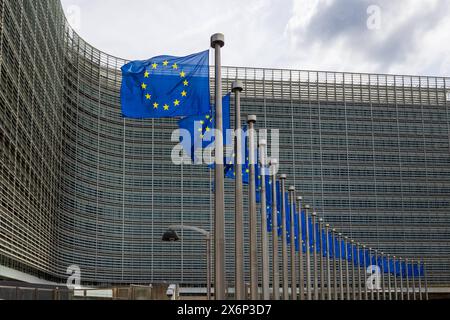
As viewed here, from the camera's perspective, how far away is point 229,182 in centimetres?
11875

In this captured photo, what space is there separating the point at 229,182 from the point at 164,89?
99.1 meters

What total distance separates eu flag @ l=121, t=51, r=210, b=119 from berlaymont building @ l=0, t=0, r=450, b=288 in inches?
2543

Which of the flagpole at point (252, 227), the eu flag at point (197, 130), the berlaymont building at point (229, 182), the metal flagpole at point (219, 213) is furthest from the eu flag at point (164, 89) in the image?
the berlaymont building at point (229, 182)

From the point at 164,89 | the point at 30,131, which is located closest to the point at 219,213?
the point at 164,89

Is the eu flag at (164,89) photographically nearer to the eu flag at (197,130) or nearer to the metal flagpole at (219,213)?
the metal flagpole at (219,213)

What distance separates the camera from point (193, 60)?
810 inches

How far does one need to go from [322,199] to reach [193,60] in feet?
351

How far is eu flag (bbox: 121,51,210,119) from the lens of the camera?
65.0 feet

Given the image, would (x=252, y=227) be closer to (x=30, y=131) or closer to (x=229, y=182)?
(x=30, y=131)

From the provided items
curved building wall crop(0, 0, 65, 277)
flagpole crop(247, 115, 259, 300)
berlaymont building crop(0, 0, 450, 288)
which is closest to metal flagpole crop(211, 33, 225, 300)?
flagpole crop(247, 115, 259, 300)

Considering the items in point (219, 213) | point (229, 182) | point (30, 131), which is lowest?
point (219, 213)

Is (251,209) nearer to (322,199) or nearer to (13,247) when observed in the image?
(13,247)

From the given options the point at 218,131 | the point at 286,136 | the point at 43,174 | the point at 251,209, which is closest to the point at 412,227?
the point at 286,136

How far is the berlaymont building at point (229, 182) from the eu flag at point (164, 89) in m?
64.6
